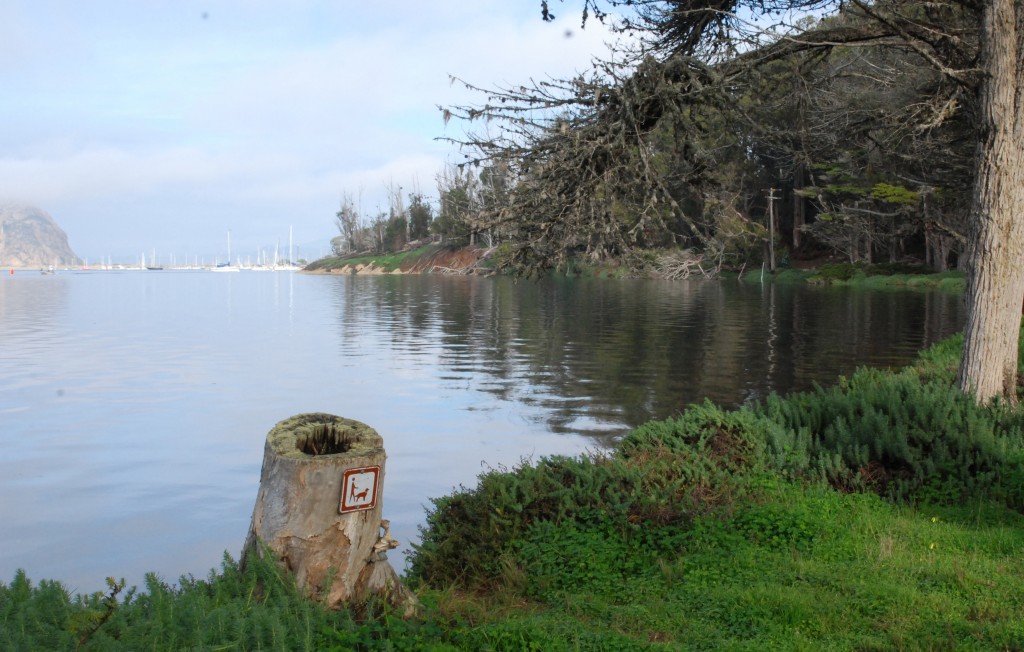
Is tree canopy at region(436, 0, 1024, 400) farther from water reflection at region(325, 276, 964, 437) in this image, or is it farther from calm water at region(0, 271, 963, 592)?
calm water at region(0, 271, 963, 592)

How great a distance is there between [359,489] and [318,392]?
1420 centimetres

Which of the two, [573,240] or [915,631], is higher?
[573,240]

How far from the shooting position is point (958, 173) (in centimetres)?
2984

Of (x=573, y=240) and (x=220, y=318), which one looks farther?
(x=220, y=318)

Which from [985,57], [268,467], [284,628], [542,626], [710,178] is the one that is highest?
[985,57]

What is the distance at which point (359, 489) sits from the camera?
5.01 m

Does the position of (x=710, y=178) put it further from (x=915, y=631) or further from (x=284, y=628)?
(x=284, y=628)

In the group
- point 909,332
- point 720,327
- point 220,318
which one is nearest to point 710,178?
point 909,332

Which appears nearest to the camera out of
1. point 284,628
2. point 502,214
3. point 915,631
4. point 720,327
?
point 284,628

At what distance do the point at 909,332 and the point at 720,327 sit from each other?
680 cm

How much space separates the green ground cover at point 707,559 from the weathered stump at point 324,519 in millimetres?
161

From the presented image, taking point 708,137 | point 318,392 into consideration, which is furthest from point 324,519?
point 318,392

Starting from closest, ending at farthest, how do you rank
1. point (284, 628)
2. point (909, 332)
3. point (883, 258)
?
point (284, 628)
point (909, 332)
point (883, 258)

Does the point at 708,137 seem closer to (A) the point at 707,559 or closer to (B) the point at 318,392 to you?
(A) the point at 707,559
